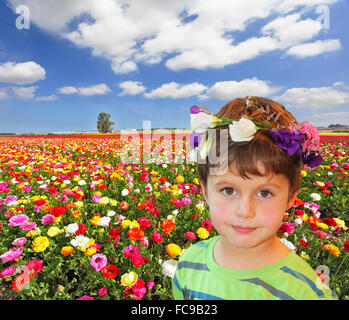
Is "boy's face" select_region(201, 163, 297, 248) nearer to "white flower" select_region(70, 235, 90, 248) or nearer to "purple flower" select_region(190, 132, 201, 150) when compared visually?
"purple flower" select_region(190, 132, 201, 150)

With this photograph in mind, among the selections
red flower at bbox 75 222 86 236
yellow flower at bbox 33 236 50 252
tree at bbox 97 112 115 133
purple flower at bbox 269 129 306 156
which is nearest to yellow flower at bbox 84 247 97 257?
red flower at bbox 75 222 86 236

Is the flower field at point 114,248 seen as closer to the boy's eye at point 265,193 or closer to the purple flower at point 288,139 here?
the boy's eye at point 265,193

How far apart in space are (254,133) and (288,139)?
17 centimetres

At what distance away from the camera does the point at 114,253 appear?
2123mm

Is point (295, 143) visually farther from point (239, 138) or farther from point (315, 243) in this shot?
point (315, 243)

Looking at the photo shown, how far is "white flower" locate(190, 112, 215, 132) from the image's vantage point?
124 cm

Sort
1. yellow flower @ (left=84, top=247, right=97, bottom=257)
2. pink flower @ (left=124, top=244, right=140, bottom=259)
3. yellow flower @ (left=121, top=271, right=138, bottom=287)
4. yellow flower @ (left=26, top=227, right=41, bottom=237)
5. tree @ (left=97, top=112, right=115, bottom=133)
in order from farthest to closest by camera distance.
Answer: tree @ (left=97, top=112, right=115, bottom=133)
yellow flower @ (left=26, top=227, right=41, bottom=237)
yellow flower @ (left=84, top=247, right=97, bottom=257)
pink flower @ (left=124, top=244, right=140, bottom=259)
yellow flower @ (left=121, top=271, right=138, bottom=287)

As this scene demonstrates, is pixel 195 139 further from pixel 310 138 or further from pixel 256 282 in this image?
pixel 256 282

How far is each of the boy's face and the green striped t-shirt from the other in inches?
7.6

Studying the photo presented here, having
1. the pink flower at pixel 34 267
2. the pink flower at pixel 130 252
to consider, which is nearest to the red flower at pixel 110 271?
the pink flower at pixel 130 252

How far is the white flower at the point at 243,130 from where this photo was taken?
1079 mm

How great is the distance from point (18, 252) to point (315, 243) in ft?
9.85

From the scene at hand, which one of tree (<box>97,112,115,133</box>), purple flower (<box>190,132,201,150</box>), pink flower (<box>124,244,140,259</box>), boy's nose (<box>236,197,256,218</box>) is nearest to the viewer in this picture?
boy's nose (<box>236,197,256,218</box>)
